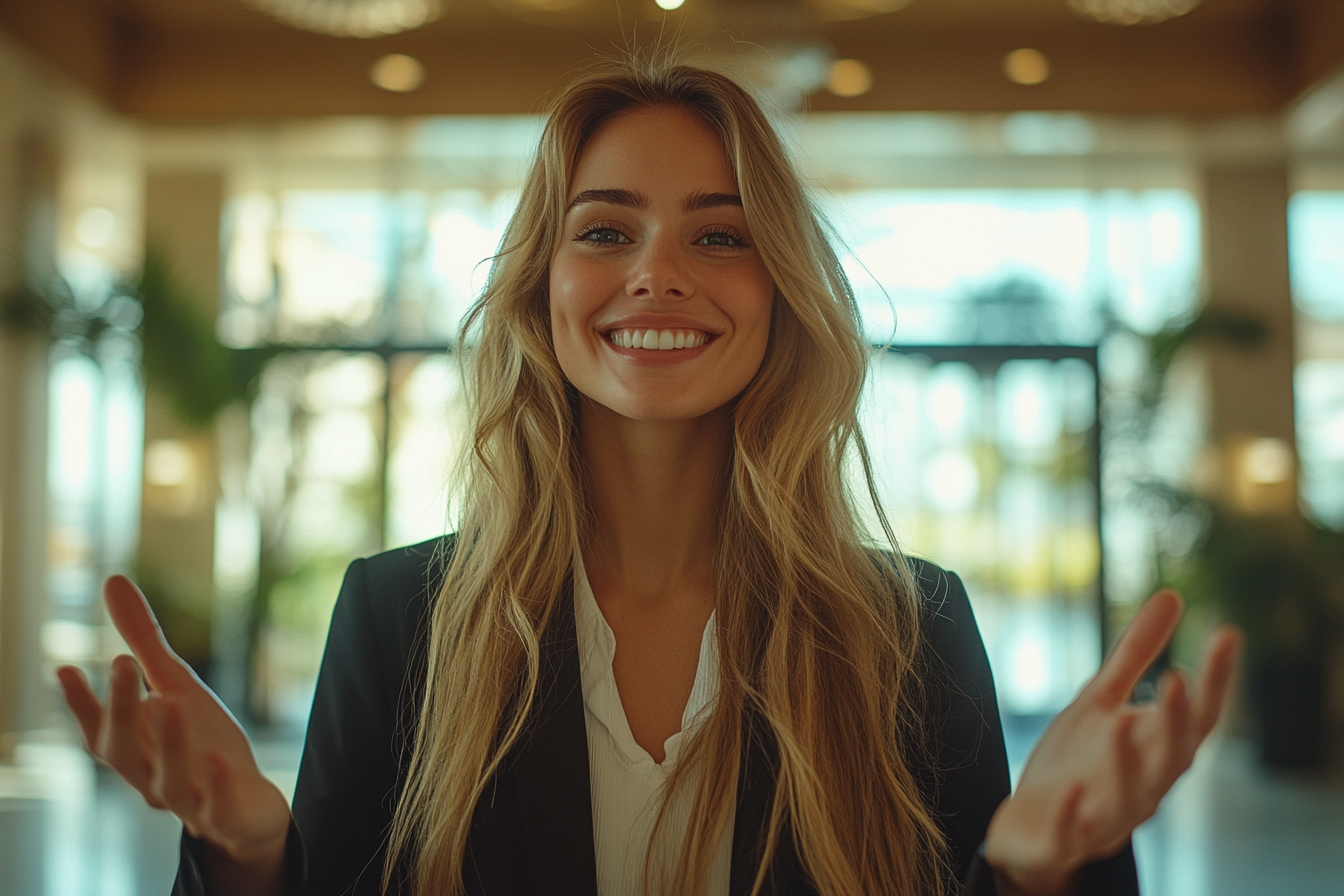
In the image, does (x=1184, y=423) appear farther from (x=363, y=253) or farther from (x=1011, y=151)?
(x=363, y=253)

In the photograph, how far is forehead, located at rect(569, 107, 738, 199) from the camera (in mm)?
1471

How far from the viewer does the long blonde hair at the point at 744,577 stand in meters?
1.32

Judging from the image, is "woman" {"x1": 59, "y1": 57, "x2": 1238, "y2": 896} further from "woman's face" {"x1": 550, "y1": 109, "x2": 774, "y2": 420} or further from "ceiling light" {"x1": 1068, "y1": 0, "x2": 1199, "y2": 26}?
"ceiling light" {"x1": 1068, "y1": 0, "x2": 1199, "y2": 26}

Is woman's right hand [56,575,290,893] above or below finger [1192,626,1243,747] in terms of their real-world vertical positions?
below

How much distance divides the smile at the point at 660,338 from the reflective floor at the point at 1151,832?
3.76 meters

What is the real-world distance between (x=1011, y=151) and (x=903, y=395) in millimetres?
1901

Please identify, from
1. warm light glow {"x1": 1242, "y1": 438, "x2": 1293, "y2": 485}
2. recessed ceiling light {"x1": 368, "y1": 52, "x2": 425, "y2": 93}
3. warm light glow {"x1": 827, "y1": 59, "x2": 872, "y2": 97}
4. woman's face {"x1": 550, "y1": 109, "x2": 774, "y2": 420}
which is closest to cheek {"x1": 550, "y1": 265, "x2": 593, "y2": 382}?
woman's face {"x1": 550, "y1": 109, "x2": 774, "y2": 420}

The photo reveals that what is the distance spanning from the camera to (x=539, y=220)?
1.55 m

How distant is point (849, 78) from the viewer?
694 centimetres

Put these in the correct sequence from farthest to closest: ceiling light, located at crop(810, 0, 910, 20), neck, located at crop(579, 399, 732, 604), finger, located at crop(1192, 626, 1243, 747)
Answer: ceiling light, located at crop(810, 0, 910, 20)
neck, located at crop(579, 399, 732, 604)
finger, located at crop(1192, 626, 1243, 747)

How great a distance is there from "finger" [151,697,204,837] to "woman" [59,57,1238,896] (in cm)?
5

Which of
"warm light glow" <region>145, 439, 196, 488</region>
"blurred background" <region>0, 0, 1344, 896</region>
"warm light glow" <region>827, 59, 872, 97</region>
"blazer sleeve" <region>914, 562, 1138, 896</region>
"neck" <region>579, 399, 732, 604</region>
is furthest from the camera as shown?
"warm light glow" <region>145, 439, 196, 488</region>

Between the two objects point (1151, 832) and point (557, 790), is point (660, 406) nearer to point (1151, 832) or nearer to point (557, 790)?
point (557, 790)

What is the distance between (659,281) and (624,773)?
2.16 ft
